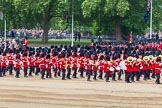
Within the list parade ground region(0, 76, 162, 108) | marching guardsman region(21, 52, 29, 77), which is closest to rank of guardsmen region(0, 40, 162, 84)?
marching guardsman region(21, 52, 29, 77)

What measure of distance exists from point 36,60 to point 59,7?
24704mm

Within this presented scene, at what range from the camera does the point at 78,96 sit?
66.0 feet

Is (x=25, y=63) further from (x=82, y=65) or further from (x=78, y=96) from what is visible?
(x=78, y=96)

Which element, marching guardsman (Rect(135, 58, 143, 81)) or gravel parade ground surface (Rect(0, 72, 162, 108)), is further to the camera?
marching guardsman (Rect(135, 58, 143, 81))

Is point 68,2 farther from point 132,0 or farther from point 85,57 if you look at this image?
point 85,57

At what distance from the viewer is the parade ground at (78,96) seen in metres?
18.9

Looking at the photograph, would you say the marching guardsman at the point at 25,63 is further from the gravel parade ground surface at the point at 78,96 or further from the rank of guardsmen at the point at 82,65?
the gravel parade ground surface at the point at 78,96

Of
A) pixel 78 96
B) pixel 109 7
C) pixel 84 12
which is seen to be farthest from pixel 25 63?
pixel 109 7

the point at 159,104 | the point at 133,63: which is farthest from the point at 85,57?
the point at 159,104

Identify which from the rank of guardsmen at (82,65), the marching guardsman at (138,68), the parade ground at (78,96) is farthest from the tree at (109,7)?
the parade ground at (78,96)

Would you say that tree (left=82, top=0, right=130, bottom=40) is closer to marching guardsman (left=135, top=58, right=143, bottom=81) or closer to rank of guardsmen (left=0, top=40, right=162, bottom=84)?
rank of guardsmen (left=0, top=40, right=162, bottom=84)

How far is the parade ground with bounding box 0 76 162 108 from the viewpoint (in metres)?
18.9

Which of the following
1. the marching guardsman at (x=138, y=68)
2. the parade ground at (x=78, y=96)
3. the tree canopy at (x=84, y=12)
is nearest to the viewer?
the parade ground at (x=78, y=96)

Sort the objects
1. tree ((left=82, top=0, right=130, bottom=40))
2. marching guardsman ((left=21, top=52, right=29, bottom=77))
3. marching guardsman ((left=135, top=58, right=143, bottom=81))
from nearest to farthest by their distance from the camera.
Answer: marching guardsman ((left=135, top=58, right=143, bottom=81))
marching guardsman ((left=21, top=52, right=29, bottom=77))
tree ((left=82, top=0, right=130, bottom=40))
